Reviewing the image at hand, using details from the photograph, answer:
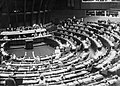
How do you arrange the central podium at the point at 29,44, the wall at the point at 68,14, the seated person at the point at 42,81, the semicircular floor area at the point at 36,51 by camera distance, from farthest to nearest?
the wall at the point at 68,14 < the central podium at the point at 29,44 < the semicircular floor area at the point at 36,51 < the seated person at the point at 42,81

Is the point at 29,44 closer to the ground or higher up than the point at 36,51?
higher up

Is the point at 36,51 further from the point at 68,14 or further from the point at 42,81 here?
the point at 68,14

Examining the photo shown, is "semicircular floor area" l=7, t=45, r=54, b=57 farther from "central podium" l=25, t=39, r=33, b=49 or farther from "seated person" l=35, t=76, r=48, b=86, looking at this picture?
"seated person" l=35, t=76, r=48, b=86

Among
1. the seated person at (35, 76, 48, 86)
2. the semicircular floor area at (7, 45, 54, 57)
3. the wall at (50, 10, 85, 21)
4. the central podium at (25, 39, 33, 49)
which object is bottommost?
the semicircular floor area at (7, 45, 54, 57)

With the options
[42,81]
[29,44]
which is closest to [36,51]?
[29,44]

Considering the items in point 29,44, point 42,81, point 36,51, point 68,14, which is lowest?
point 36,51

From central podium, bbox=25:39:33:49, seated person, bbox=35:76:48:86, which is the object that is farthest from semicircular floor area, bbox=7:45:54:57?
seated person, bbox=35:76:48:86

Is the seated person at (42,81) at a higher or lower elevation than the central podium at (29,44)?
higher

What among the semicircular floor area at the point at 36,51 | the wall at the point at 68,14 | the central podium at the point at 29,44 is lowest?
the semicircular floor area at the point at 36,51

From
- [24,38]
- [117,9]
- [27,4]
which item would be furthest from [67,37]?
[117,9]

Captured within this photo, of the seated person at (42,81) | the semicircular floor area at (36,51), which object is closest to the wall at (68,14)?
the semicircular floor area at (36,51)

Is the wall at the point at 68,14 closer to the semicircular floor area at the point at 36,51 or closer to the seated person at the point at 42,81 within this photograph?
the semicircular floor area at the point at 36,51

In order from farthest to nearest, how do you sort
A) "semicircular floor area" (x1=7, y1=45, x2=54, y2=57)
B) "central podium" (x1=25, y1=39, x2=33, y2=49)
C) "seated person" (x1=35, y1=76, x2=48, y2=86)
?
1. "central podium" (x1=25, y1=39, x2=33, y2=49)
2. "semicircular floor area" (x1=7, y1=45, x2=54, y2=57)
3. "seated person" (x1=35, y1=76, x2=48, y2=86)

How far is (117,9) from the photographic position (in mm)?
36188
